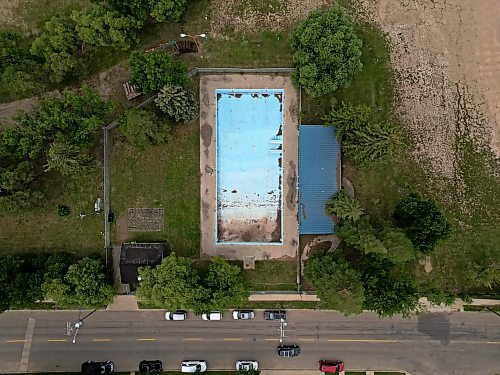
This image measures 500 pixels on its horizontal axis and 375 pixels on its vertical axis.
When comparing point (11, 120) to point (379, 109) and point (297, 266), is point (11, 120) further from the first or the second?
point (379, 109)

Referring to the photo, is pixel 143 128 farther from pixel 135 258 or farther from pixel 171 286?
pixel 171 286

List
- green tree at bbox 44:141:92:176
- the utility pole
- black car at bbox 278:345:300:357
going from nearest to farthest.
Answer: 1. green tree at bbox 44:141:92:176
2. black car at bbox 278:345:300:357
3. the utility pole

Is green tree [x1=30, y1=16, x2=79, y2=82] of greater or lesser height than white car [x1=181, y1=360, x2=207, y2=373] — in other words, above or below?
above

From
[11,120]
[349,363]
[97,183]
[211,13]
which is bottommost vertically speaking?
[349,363]

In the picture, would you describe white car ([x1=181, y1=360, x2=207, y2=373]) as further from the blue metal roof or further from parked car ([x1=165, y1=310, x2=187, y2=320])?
the blue metal roof

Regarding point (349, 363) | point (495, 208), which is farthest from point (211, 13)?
point (349, 363)

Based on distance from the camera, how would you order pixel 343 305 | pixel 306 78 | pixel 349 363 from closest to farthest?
pixel 343 305
pixel 306 78
pixel 349 363

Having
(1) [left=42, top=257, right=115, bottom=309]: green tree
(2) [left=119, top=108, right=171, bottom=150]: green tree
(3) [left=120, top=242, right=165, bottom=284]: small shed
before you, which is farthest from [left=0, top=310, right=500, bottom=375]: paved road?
(2) [left=119, top=108, right=171, bottom=150]: green tree

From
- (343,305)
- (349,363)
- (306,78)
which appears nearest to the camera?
(343,305)

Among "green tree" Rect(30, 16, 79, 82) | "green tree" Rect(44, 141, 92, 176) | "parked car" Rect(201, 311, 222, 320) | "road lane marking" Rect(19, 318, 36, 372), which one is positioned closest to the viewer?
"green tree" Rect(44, 141, 92, 176)
